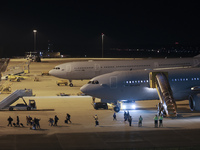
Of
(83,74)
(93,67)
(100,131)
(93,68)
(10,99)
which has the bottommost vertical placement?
(100,131)

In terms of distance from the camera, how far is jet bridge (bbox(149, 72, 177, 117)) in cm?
4509

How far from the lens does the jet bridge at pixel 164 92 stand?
45094 millimetres

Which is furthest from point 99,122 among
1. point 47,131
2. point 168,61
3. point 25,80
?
point 25,80

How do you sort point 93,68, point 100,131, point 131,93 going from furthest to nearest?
1. point 93,68
2. point 131,93
3. point 100,131

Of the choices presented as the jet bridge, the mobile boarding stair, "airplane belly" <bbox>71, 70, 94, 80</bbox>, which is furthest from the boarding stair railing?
"airplane belly" <bbox>71, 70, 94, 80</bbox>

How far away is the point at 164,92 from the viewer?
47.0 m

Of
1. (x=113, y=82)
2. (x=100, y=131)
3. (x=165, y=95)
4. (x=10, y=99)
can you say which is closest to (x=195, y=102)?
(x=165, y=95)

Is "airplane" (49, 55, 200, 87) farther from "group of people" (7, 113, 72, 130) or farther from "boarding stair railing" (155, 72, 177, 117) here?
"group of people" (7, 113, 72, 130)

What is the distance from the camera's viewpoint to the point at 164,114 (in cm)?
4566

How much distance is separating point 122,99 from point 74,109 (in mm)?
6427

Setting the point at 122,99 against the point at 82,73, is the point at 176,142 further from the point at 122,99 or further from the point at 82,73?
the point at 82,73

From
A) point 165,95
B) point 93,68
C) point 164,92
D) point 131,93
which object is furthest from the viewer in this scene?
point 93,68

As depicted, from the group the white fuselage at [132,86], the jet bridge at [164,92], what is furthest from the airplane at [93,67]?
the jet bridge at [164,92]

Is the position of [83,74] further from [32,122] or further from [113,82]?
[32,122]
